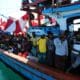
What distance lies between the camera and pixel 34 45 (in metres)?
11.7

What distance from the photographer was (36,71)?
31.2ft

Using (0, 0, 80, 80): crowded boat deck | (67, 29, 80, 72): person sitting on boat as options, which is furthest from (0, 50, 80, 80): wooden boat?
(67, 29, 80, 72): person sitting on boat

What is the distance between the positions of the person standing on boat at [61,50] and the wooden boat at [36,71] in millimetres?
290

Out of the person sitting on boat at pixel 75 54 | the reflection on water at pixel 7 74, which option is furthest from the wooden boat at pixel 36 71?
the person sitting on boat at pixel 75 54

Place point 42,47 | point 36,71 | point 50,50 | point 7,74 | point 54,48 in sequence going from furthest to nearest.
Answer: point 7,74 < point 42,47 < point 36,71 < point 50,50 < point 54,48

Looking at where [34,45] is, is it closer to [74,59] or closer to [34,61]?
[34,61]

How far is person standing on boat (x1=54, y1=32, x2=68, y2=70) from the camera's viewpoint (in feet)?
27.4

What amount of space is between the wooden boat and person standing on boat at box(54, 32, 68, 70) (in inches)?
11.4

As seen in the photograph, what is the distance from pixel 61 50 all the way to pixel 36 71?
1514 mm

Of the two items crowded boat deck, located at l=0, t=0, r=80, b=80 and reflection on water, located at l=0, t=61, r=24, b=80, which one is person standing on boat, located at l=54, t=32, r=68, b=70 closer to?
crowded boat deck, located at l=0, t=0, r=80, b=80

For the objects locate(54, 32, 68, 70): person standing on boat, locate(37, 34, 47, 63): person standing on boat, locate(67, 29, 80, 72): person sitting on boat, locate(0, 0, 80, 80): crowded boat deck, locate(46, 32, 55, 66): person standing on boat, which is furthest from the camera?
locate(37, 34, 47, 63): person standing on boat

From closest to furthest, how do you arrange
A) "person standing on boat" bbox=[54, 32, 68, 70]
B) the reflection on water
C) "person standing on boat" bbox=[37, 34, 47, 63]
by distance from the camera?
"person standing on boat" bbox=[54, 32, 68, 70], "person standing on boat" bbox=[37, 34, 47, 63], the reflection on water

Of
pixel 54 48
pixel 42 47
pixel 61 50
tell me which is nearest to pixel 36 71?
pixel 42 47

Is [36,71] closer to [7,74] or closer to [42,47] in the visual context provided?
[42,47]
